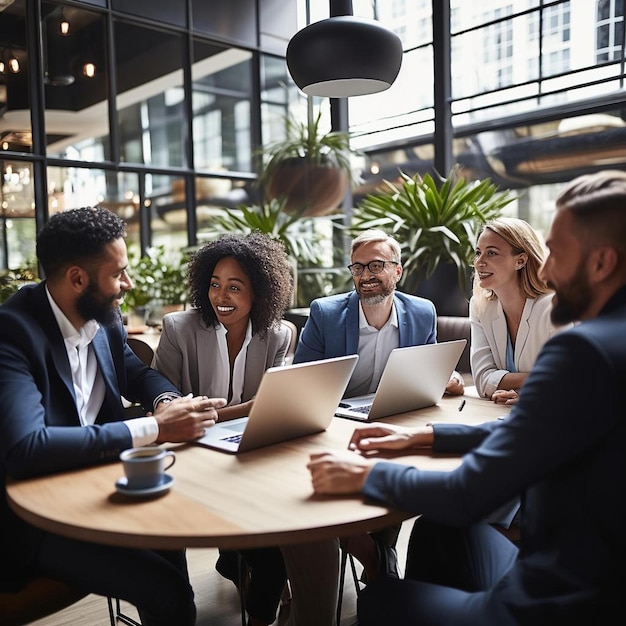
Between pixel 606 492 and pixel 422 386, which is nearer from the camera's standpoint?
pixel 606 492

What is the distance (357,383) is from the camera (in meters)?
2.67

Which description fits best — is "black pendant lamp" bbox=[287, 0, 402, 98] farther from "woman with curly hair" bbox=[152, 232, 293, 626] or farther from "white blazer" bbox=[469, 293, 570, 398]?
"white blazer" bbox=[469, 293, 570, 398]

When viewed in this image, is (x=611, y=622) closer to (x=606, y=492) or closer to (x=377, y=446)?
(x=606, y=492)

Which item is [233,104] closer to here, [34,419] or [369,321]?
[369,321]

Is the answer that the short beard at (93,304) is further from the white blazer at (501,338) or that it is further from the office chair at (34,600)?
the white blazer at (501,338)

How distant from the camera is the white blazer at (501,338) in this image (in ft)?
8.27

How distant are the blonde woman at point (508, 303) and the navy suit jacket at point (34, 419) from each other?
4.86 feet

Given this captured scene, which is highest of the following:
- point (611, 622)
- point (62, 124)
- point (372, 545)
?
point (62, 124)

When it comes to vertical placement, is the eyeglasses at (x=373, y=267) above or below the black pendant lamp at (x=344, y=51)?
below

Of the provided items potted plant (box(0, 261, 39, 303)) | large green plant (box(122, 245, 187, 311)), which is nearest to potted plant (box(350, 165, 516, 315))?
large green plant (box(122, 245, 187, 311))

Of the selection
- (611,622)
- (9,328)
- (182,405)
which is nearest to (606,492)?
(611,622)

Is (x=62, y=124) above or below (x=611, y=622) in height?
above

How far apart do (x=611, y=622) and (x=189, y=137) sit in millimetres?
6779

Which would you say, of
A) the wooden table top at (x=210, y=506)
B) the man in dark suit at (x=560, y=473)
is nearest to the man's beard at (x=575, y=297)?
the man in dark suit at (x=560, y=473)
